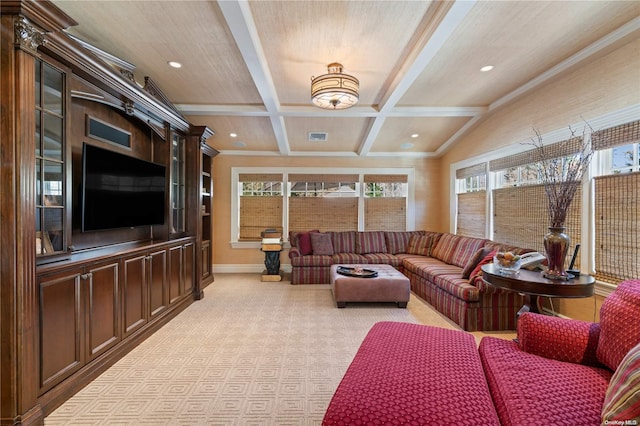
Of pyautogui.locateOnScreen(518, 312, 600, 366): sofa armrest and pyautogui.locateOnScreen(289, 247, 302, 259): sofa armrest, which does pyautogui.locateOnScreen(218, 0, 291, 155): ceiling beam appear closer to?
pyautogui.locateOnScreen(289, 247, 302, 259): sofa armrest

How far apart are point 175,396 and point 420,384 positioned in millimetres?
1740

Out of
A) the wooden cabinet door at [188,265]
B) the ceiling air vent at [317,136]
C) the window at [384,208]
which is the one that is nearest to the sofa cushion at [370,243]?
the window at [384,208]

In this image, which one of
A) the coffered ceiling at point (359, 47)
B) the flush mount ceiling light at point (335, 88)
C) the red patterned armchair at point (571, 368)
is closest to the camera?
the red patterned armchair at point (571, 368)

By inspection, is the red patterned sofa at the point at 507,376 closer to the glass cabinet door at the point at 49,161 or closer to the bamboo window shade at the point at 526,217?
the bamboo window shade at the point at 526,217

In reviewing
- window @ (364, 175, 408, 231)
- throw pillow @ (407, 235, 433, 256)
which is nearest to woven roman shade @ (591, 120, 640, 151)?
throw pillow @ (407, 235, 433, 256)

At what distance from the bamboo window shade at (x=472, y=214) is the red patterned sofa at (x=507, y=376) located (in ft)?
10.5

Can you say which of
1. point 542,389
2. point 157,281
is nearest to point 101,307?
point 157,281

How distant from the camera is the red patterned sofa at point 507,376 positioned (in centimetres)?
112

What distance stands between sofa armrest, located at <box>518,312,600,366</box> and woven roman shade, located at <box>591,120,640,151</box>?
6.17 ft

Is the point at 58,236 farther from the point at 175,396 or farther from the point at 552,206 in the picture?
the point at 552,206

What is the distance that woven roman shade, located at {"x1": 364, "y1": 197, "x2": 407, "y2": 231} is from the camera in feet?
20.1

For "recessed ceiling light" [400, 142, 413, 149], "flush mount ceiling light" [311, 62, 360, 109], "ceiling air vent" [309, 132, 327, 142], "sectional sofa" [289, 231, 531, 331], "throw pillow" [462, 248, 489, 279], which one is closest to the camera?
"flush mount ceiling light" [311, 62, 360, 109]

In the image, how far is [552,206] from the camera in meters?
2.53

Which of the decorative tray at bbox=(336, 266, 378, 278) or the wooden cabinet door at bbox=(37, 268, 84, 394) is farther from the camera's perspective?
the decorative tray at bbox=(336, 266, 378, 278)
